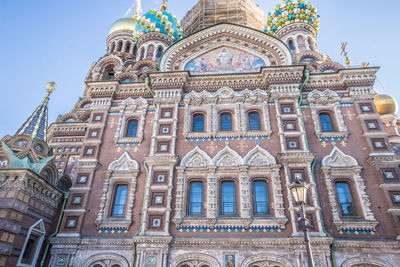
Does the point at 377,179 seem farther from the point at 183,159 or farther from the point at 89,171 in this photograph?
the point at 89,171

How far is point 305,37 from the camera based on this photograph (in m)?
19.7

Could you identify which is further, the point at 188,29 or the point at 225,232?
the point at 188,29

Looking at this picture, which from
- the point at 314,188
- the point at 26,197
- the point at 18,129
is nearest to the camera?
the point at 26,197

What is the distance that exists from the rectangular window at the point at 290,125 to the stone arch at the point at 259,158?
1401 millimetres

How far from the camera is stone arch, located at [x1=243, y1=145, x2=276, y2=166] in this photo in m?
11.5

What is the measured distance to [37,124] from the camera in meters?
12.9

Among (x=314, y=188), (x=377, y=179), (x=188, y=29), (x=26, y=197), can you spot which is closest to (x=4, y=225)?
(x=26, y=197)

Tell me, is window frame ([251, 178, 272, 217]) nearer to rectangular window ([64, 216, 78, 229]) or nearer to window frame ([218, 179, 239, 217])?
window frame ([218, 179, 239, 217])

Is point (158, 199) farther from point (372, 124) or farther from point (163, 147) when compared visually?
point (372, 124)

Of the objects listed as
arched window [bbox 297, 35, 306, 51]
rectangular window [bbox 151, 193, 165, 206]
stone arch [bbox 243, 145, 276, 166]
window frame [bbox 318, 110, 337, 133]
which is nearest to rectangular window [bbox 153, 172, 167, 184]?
rectangular window [bbox 151, 193, 165, 206]

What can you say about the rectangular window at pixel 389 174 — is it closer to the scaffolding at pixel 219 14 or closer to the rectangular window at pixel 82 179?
the rectangular window at pixel 82 179

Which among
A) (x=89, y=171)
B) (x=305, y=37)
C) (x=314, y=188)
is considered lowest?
(x=314, y=188)

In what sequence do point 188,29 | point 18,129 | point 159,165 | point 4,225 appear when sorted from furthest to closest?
point 188,29 → point 18,129 → point 159,165 → point 4,225

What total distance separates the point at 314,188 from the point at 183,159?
16.2ft
